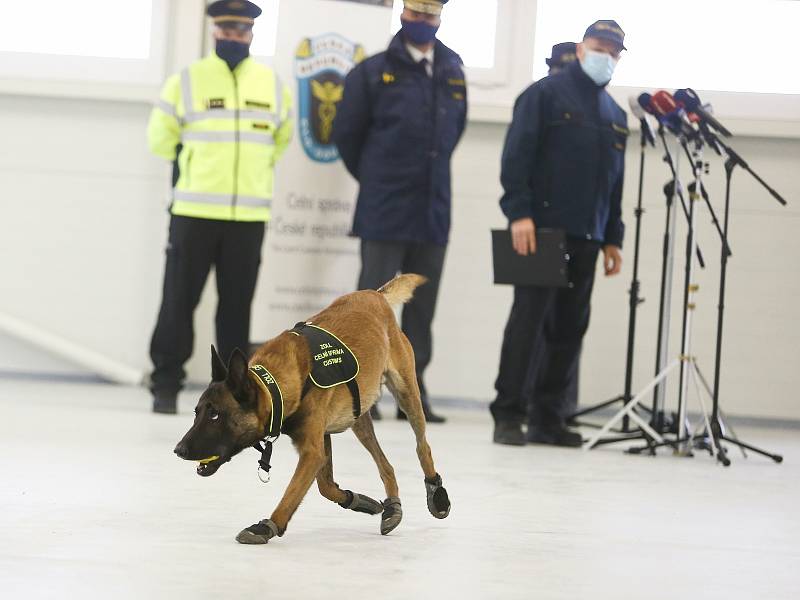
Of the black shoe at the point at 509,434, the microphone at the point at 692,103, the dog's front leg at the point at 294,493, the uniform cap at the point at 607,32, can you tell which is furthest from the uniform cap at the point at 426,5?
the dog's front leg at the point at 294,493

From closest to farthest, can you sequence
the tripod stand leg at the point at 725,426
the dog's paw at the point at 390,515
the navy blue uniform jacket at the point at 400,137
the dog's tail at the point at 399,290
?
the dog's paw at the point at 390,515 < the dog's tail at the point at 399,290 < the tripod stand leg at the point at 725,426 < the navy blue uniform jacket at the point at 400,137

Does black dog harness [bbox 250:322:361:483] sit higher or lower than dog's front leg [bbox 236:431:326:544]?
higher

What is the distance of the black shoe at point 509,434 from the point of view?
508 centimetres

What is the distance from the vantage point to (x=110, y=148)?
276 inches

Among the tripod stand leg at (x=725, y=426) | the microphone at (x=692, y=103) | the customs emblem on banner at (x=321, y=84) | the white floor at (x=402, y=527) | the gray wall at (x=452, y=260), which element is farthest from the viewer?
the gray wall at (x=452, y=260)

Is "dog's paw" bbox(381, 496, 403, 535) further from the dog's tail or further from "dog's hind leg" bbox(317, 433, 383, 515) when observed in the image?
the dog's tail

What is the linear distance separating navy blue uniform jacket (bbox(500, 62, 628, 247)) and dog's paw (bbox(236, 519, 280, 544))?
2482 millimetres

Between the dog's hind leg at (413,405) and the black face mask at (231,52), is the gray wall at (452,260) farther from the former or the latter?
the dog's hind leg at (413,405)

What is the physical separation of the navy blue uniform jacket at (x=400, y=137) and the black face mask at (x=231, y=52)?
499mm

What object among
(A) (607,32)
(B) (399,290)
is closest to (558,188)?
(A) (607,32)

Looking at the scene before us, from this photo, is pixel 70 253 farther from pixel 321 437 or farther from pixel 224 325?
pixel 321 437

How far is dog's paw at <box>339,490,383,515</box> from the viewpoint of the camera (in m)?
3.09

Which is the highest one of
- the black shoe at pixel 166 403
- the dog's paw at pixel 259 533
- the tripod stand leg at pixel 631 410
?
the dog's paw at pixel 259 533

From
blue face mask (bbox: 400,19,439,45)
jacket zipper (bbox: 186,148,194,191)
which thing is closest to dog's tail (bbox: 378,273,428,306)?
jacket zipper (bbox: 186,148,194,191)
